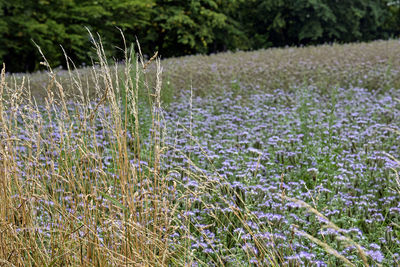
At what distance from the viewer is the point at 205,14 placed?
16828mm

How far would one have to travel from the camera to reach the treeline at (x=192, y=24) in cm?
1345

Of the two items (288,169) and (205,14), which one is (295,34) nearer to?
(205,14)

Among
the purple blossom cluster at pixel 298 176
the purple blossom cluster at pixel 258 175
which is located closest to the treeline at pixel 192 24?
the purple blossom cluster at pixel 258 175

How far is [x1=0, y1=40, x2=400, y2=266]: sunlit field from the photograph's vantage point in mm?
2391

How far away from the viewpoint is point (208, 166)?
176 inches

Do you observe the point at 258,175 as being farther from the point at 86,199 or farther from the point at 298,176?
the point at 86,199

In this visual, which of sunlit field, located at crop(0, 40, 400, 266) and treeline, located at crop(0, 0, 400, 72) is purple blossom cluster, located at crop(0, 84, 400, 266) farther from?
treeline, located at crop(0, 0, 400, 72)

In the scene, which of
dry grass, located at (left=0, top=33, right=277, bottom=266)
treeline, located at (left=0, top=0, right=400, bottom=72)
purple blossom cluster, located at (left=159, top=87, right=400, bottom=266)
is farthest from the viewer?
treeline, located at (left=0, top=0, right=400, bottom=72)

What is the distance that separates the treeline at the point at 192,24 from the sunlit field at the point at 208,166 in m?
5.02

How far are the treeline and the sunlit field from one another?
16.5 ft

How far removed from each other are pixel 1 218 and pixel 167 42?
16.3 m

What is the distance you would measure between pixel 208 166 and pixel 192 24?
42.5 feet

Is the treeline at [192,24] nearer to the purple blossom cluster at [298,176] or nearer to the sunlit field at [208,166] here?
the sunlit field at [208,166]

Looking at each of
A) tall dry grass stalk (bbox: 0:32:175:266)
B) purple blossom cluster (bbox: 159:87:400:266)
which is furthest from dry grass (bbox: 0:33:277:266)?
purple blossom cluster (bbox: 159:87:400:266)
